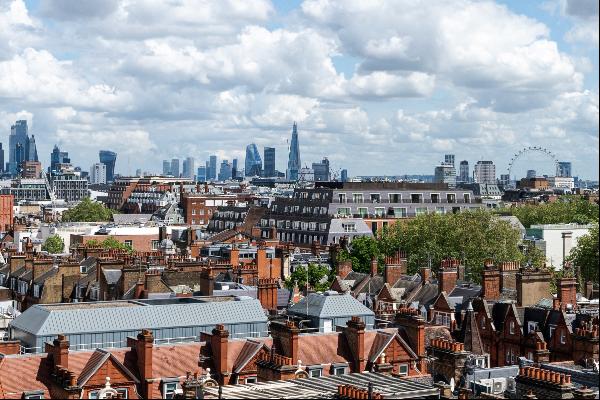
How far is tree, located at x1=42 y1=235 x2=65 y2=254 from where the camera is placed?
14026cm

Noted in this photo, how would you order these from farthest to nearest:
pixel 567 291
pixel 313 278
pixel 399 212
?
pixel 399 212
pixel 313 278
pixel 567 291

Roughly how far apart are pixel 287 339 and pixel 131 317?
8.40 m

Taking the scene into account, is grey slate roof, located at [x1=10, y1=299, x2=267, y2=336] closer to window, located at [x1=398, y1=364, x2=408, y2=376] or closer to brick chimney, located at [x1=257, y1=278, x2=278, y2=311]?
window, located at [x1=398, y1=364, x2=408, y2=376]

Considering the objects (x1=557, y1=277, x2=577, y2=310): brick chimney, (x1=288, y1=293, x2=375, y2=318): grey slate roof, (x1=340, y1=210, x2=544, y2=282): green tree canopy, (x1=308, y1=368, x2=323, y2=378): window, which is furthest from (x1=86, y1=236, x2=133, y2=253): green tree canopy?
(x1=308, y1=368, x2=323, y2=378): window

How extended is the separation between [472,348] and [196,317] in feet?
64.1

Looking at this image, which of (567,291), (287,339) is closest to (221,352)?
(287,339)

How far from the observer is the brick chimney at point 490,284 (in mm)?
77500

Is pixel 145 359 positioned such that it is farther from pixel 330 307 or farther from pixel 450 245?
pixel 450 245

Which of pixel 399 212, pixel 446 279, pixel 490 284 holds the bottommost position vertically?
pixel 490 284

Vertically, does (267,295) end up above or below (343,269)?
below

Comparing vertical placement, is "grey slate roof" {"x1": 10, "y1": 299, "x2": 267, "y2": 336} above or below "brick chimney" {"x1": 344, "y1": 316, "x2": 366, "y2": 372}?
above

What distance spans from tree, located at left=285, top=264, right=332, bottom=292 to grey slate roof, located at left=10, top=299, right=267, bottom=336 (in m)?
40.3

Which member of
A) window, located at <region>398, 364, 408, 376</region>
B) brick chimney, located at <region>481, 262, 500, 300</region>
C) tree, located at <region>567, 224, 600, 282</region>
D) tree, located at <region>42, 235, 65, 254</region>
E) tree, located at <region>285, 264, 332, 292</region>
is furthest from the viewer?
tree, located at <region>42, 235, 65, 254</region>

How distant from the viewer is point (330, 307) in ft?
201
